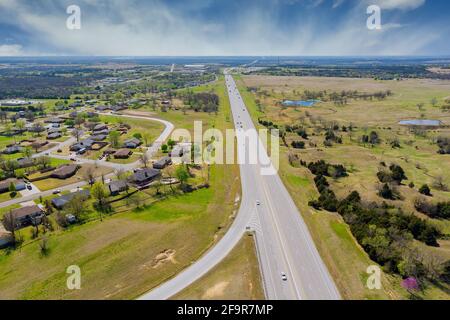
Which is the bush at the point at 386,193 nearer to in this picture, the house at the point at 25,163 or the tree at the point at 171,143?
the tree at the point at 171,143

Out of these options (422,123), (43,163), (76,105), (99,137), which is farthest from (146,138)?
(422,123)

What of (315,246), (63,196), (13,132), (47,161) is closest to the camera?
(315,246)

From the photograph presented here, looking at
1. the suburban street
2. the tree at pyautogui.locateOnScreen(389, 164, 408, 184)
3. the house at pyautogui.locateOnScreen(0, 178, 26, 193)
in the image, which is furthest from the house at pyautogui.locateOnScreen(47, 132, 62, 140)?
the tree at pyautogui.locateOnScreen(389, 164, 408, 184)

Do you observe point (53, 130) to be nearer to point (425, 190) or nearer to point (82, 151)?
point (82, 151)

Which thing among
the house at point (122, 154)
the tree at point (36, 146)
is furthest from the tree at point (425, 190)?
the tree at point (36, 146)

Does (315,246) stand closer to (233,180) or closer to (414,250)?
(414,250)

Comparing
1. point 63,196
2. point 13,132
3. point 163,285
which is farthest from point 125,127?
point 163,285
